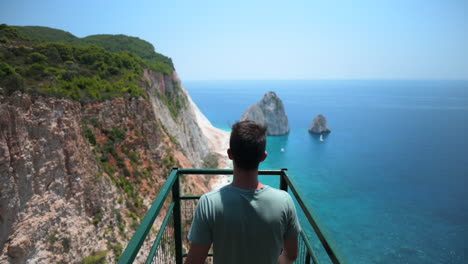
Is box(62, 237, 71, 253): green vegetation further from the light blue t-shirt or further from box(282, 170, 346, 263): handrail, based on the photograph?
the light blue t-shirt

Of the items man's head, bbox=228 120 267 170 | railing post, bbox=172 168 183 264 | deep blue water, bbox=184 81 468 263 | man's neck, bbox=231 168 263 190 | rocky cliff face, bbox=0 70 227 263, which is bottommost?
deep blue water, bbox=184 81 468 263

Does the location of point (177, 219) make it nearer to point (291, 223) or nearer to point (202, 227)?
point (202, 227)

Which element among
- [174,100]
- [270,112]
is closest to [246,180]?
[174,100]

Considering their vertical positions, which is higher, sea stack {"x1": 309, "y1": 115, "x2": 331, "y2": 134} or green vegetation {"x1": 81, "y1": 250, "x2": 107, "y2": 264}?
green vegetation {"x1": 81, "y1": 250, "x2": 107, "y2": 264}

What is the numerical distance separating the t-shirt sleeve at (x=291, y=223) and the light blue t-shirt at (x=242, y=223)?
13 millimetres

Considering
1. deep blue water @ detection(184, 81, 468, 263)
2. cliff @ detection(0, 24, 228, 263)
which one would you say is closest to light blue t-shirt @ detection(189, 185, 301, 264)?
deep blue water @ detection(184, 81, 468, 263)

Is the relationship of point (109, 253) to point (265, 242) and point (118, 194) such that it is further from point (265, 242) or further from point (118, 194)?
point (265, 242)

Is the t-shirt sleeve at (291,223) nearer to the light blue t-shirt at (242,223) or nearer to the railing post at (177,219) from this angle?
the light blue t-shirt at (242,223)

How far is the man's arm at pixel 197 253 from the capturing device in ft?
5.06

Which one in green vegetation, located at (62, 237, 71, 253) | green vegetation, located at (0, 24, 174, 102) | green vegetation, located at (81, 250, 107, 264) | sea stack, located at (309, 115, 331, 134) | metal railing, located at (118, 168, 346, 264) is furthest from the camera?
→ sea stack, located at (309, 115, 331, 134)

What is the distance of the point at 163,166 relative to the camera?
19141 mm

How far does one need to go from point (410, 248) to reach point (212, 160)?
2495cm

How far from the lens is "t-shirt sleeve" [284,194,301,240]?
1.61m

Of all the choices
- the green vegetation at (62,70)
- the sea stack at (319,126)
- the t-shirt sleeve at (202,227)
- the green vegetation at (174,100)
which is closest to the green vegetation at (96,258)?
the green vegetation at (62,70)
